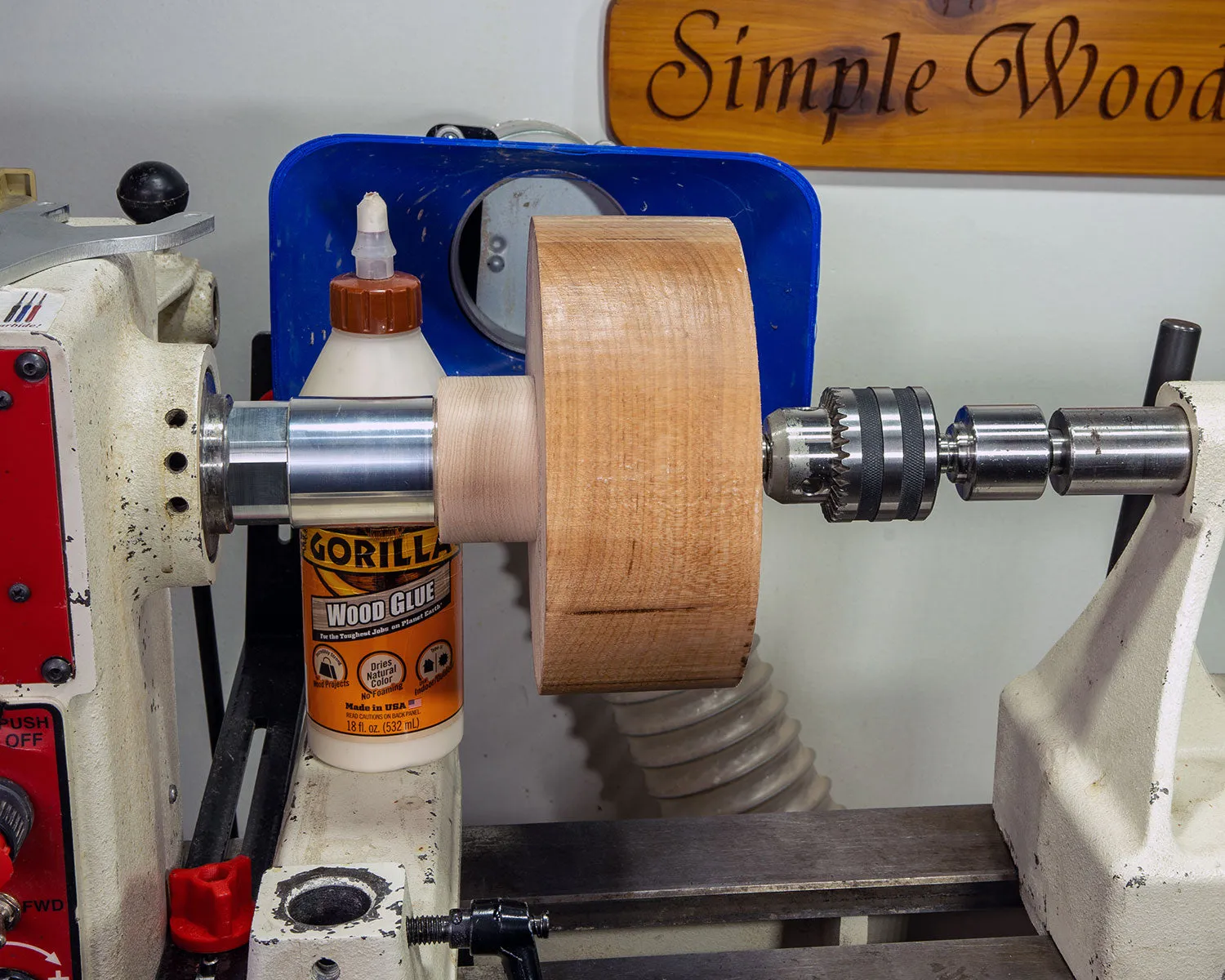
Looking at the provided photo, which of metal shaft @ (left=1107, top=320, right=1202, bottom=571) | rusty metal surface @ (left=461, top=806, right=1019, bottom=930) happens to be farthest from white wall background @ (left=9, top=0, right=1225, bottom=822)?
rusty metal surface @ (left=461, top=806, right=1019, bottom=930)

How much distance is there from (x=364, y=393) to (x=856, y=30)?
2.37 feet

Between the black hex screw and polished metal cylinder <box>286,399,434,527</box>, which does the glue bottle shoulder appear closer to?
polished metal cylinder <box>286,399,434,527</box>

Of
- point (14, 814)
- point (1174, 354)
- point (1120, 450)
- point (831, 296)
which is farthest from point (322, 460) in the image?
point (831, 296)

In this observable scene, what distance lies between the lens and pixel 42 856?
573 mm

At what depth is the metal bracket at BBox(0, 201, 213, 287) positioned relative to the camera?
593 mm

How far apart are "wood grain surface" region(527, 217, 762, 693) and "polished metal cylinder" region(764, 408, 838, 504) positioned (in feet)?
0.31

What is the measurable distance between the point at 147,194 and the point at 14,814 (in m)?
0.40

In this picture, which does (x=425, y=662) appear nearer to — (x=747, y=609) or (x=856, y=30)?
(x=747, y=609)

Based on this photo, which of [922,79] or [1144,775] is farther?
[922,79]

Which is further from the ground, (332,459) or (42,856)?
(332,459)

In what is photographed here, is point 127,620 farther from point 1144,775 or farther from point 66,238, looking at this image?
point 1144,775

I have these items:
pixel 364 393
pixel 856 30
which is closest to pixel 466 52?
pixel 856 30

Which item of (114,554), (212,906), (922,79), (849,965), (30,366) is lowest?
(849,965)

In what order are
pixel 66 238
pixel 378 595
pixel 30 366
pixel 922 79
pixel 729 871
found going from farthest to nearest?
pixel 922 79, pixel 729 871, pixel 378 595, pixel 66 238, pixel 30 366
